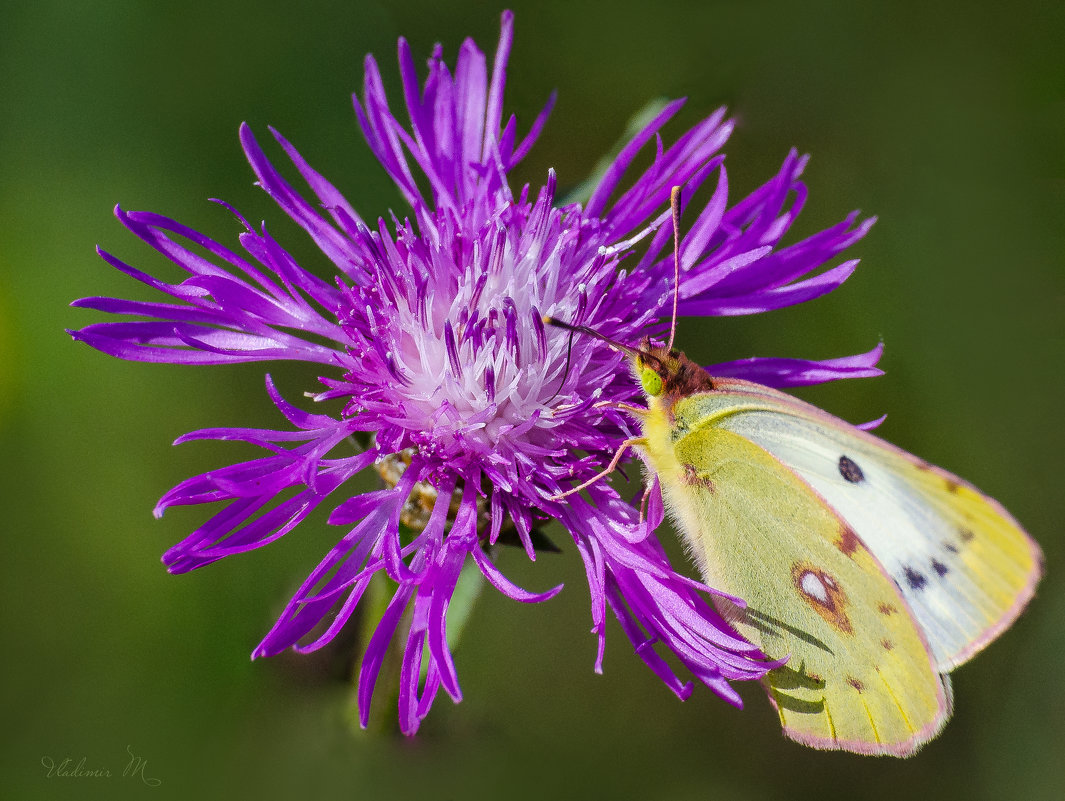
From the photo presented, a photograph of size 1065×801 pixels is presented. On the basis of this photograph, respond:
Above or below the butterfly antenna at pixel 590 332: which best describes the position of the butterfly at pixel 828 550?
below

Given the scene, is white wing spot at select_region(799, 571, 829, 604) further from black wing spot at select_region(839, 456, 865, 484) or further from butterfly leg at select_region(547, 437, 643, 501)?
butterfly leg at select_region(547, 437, 643, 501)

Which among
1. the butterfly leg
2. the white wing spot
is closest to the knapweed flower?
the butterfly leg

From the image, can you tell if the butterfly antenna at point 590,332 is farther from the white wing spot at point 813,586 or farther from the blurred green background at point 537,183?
the blurred green background at point 537,183

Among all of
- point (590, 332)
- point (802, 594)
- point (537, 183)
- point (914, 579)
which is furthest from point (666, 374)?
point (537, 183)

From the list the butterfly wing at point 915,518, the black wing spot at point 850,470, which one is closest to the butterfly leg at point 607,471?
the butterfly wing at point 915,518

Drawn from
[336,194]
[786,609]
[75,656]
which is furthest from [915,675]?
[75,656]
